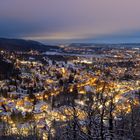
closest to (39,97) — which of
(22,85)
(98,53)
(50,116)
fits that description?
(22,85)

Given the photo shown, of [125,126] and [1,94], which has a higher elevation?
[125,126]

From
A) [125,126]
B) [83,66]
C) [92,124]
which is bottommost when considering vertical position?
[83,66]

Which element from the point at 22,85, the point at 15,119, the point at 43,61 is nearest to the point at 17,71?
the point at 22,85

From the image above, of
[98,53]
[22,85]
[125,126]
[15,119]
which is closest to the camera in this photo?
[125,126]

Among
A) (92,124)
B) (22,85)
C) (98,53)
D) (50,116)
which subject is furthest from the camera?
(98,53)

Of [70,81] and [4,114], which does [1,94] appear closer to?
[4,114]

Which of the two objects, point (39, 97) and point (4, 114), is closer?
point (4, 114)

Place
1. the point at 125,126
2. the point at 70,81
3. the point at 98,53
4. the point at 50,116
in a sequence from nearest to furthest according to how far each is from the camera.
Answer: the point at 125,126 → the point at 50,116 → the point at 70,81 → the point at 98,53

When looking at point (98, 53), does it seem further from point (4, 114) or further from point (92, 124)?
point (92, 124)

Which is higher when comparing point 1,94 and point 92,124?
point 92,124
